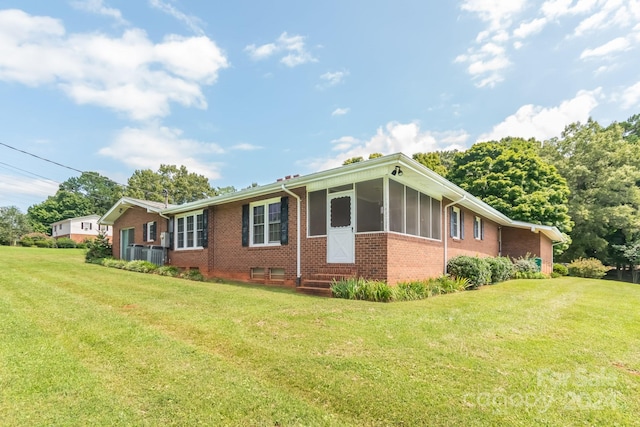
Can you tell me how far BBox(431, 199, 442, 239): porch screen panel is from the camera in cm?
1098

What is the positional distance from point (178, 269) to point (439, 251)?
10.5 m

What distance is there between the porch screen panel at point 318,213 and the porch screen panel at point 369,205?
44.1 inches

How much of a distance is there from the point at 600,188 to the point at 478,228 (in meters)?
15.9

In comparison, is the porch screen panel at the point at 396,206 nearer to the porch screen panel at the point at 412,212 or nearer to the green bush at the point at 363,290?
the porch screen panel at the point at 412,212

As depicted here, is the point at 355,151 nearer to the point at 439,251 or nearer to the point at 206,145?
the point at 206,145

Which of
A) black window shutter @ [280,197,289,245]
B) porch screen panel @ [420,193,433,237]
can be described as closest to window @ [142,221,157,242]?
black window shutter @ [280,197,289,245]

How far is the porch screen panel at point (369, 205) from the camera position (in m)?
8.59

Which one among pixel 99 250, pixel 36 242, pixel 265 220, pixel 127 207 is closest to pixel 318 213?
pixel 265 220

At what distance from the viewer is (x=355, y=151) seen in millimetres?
29719

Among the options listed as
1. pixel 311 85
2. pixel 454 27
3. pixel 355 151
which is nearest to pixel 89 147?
pixel 311 85

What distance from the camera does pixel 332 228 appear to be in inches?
368

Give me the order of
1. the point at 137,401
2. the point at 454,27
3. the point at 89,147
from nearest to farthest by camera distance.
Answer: the point at 137,401 < the point at 454,27 < the point at 89,147

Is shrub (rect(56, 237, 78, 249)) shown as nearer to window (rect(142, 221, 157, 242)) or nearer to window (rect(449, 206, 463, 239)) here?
window (rect(142, 221, 157, 242))

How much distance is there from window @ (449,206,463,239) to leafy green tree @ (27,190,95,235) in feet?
209
